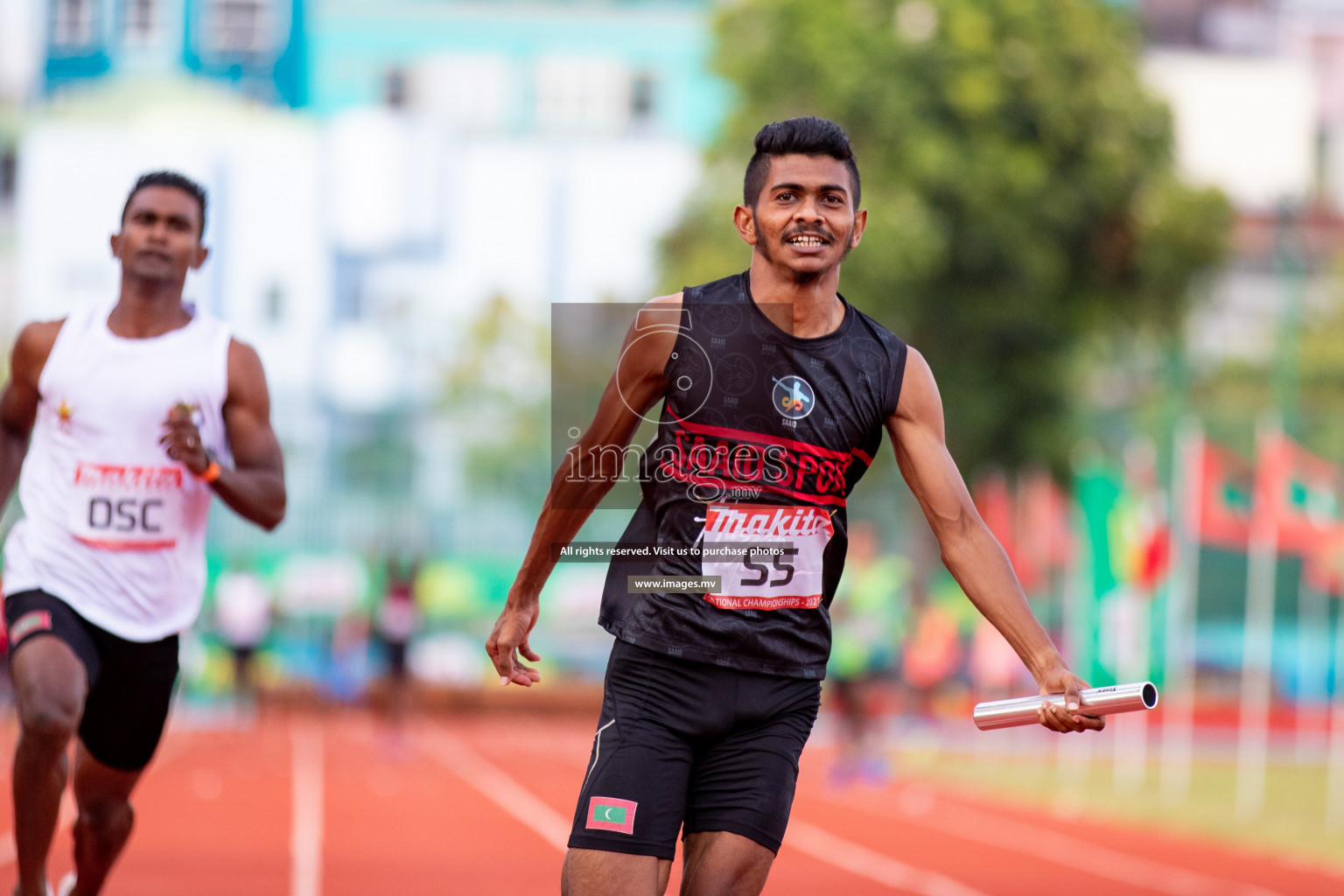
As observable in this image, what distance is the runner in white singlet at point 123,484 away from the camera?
17.7 feet

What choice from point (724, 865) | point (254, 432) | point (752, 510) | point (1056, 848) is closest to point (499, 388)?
point (1056, 848)

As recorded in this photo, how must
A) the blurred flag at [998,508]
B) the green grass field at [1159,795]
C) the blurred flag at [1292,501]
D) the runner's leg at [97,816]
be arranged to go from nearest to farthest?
the runner's leg at [97,816]
the green grass field at [1159,795]
the blurred flag at [1292,501]
the blurred flag at [998,508]

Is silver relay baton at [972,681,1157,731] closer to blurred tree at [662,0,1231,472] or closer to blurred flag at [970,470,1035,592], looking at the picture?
blurred tree at [662,0,1231,472]

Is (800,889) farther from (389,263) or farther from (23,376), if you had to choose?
(389,263)

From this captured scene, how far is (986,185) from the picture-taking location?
23.8 metres

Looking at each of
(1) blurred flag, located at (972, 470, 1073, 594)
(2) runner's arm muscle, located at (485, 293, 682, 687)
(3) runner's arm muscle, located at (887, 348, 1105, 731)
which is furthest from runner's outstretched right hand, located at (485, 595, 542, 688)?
(1) blurred flag, located at (972, 470, 1073, 594)

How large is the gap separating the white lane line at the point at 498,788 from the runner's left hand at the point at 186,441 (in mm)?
5099

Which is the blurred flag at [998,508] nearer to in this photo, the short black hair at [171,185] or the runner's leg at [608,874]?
the short black hair at [171,185]

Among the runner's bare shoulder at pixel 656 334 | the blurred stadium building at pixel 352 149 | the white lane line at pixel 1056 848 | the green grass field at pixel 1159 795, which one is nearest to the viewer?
the runner's bare shoulder at pixel 656 334

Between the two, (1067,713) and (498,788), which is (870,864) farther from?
(1067,713)

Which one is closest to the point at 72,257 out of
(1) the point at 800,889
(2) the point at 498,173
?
(2) the point at 498,173

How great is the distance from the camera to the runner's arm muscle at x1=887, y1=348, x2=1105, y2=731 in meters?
4.10

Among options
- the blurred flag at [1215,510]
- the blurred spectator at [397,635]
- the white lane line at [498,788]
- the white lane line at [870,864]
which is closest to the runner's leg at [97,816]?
the white lane line at [498,788]

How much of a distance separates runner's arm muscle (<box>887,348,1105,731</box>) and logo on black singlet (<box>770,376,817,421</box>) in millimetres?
217
